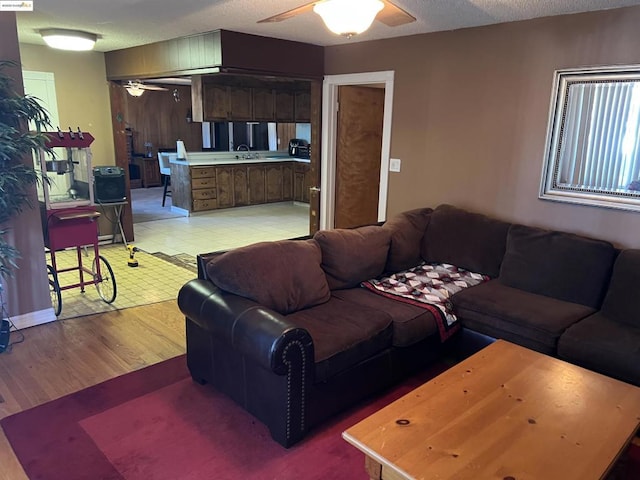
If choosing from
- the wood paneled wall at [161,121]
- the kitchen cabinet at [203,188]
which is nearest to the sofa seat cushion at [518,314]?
the kitchen cabinet at [203,188]

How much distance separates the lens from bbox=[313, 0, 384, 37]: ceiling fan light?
1.99m

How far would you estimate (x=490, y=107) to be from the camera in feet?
11.7

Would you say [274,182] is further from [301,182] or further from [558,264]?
[558,264]

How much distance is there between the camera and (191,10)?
3.13m

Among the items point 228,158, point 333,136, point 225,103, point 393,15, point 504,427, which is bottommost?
point 504,427

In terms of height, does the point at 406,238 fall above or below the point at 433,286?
above

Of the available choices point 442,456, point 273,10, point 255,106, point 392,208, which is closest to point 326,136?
point 392,208

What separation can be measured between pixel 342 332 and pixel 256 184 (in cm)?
635

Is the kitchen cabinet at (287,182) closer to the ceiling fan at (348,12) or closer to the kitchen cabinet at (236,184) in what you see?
the kitchen cabinet at (236,184)

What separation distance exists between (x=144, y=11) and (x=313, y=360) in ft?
8.73

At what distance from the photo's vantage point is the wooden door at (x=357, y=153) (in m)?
4.67

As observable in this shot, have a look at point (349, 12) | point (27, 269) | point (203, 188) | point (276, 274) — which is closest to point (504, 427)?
point (276, 274)

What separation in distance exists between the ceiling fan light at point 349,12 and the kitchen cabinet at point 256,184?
6352mm

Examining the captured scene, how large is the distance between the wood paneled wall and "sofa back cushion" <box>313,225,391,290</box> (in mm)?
8288
